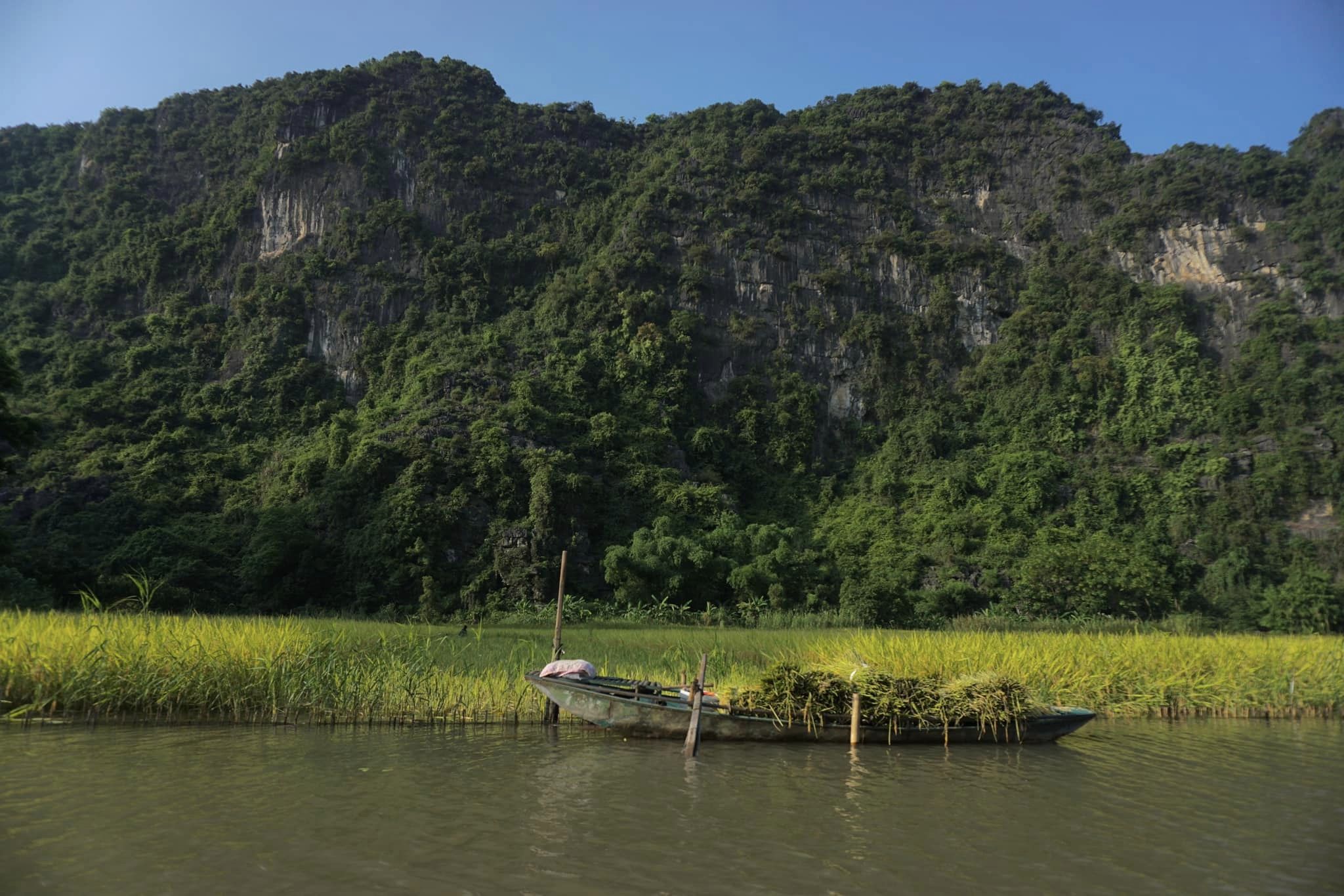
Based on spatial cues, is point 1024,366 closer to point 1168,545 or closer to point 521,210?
point 1168,545

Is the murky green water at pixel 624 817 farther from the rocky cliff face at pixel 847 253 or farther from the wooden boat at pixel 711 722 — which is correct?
the rocky cliff face at pixel 847 253

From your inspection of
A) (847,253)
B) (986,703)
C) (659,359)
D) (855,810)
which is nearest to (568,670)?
(855,810)

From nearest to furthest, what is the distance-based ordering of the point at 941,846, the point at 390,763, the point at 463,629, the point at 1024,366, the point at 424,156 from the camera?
the point at 941,846 < the point at 390,763 < the point at 463,629 < the point at 1024,366 < the point at 424,156

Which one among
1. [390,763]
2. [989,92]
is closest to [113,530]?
[390,763]

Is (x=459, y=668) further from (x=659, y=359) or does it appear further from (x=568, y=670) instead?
(x=659, y=359)

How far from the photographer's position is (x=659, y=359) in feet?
174

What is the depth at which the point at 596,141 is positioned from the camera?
73.2 meters

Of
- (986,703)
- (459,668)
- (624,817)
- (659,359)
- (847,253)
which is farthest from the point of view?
(847,253)

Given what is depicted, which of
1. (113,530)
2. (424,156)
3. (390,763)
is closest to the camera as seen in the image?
(390,763)

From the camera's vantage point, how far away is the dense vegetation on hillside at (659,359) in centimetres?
3819

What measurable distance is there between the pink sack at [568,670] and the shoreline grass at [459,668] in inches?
29.2

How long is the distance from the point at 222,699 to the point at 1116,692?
14467 millimetres

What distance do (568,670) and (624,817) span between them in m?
4.26

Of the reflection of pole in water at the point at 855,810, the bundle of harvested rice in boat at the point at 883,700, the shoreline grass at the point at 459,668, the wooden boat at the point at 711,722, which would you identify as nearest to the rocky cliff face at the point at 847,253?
the shoreline grass at the point at 459,668
